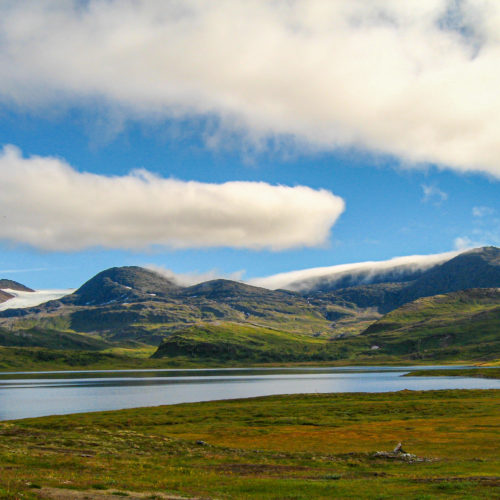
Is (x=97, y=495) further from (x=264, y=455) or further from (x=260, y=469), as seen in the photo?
(x=264, y=455)

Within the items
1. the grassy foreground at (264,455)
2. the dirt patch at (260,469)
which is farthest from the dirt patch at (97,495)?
the dirt patch at (260,469)

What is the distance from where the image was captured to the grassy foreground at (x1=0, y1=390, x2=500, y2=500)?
35.3 meters

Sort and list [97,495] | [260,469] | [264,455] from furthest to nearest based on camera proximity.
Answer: [264,455] → [260,469] → [97,495]

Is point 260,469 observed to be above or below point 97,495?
below

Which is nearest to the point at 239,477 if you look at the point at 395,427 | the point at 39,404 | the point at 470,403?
the point at 395,427

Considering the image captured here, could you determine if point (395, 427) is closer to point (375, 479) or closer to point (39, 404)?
point (375, 479)

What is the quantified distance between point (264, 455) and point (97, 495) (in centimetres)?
2965

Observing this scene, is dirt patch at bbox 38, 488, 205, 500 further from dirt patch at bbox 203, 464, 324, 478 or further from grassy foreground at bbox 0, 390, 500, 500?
dirt patch at bbox 203, 464, 324, 478

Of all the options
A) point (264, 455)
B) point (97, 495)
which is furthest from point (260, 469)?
point (97, 495)

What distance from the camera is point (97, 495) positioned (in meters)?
31.8

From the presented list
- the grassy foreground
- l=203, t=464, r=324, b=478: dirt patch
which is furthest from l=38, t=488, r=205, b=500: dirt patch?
l=203, t=464, r=324, b=478: dirt patch

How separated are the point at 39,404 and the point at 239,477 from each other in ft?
418

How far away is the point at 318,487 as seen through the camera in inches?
1438

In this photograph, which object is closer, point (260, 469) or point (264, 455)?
point (260, 469)
